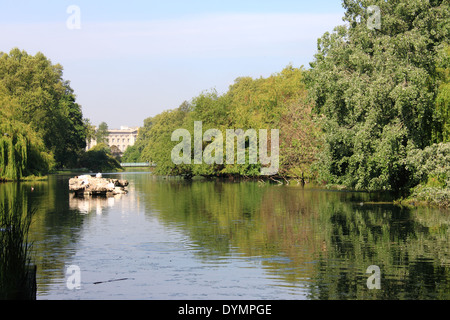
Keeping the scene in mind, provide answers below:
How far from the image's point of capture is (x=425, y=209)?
28.8 metres

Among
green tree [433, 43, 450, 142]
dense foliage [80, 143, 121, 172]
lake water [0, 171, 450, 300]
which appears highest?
green tree [433, 43, 450, 142]

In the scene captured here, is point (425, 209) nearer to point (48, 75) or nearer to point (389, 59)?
point (389, 59)

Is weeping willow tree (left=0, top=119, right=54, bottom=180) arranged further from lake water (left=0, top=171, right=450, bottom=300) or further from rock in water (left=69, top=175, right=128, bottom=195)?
lake water (left=0, top=171, right=450, bottom=300)

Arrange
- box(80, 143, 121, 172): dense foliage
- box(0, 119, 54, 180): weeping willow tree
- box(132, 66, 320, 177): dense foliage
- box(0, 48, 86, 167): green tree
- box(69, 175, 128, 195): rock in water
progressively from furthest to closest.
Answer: box(80, 143, 121, 172): dense foliage < box(0, 48, 86, 167): green tree < box(0, 119, 54, 180): weeping willow tree < box(132, 66, 320, 177): dense foliage < box(69, 175, 128, 195): rock in water

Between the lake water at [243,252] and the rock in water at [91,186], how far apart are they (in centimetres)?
1157

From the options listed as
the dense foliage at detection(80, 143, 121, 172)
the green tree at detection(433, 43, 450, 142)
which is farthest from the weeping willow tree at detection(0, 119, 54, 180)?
the green tree at detection(433, 43, 450, 142)

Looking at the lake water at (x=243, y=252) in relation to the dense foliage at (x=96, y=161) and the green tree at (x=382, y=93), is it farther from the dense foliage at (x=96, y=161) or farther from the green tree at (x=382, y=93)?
the dense foliage at (x=96, y=161)

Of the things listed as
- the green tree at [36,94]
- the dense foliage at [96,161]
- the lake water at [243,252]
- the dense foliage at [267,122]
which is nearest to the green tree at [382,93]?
the lake water at [243,252]

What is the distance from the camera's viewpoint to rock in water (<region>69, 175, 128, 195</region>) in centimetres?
4341

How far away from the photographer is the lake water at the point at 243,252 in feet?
42.1

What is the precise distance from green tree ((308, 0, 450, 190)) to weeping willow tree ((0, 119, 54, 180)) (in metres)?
37.2

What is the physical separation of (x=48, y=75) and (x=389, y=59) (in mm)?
70478

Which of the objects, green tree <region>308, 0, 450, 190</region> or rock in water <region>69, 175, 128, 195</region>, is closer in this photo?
green tree <region>308, 0, 450, 190</region>
